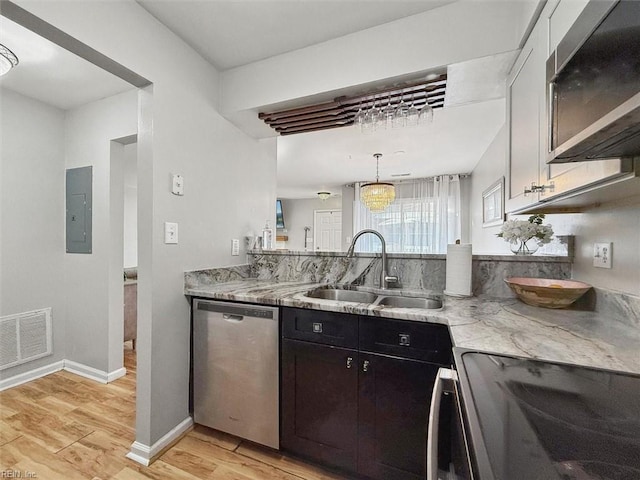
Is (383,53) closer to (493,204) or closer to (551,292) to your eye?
(551,292)

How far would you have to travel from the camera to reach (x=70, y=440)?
1655 mm

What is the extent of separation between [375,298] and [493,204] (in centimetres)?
237

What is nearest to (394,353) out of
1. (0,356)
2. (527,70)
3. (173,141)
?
(527,70)

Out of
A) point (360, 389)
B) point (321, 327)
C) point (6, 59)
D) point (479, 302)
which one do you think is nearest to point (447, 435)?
point (360, 389)

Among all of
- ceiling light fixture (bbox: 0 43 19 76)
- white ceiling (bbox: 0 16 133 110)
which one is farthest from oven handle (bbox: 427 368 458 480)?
white ceiling (bbox: 0 16 133 110)

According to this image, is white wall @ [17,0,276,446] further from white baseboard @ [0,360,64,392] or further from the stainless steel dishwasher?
white baseboard @ [0,360,64,392]

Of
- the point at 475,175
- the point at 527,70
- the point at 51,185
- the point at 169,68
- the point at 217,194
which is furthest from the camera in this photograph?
the point at 475,175

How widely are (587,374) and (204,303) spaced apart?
1742 mm

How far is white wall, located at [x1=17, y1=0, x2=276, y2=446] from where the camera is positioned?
56.7 inches

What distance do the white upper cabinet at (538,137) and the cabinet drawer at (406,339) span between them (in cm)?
69

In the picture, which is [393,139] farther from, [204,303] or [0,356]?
[0,356]

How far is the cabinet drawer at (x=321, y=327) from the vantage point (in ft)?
4.46

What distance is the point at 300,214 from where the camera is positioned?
7852mm

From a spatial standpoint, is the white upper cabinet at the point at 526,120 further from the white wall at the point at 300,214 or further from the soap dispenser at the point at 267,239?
the white wall at the point at 300,214
